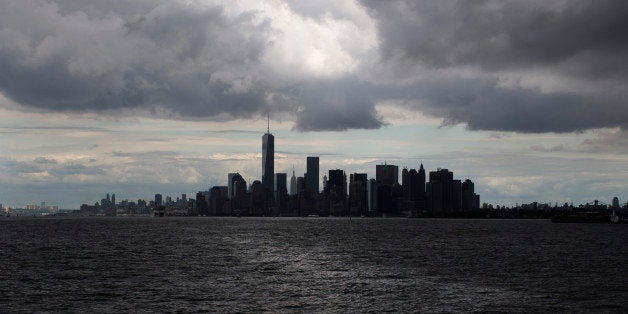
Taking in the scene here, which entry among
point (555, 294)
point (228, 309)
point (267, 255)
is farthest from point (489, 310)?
point (267, 255)

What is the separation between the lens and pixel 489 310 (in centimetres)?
6706

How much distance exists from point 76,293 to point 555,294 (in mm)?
55367

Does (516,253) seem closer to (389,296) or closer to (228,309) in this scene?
(389,296)

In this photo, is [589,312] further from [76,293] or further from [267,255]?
[267,255]

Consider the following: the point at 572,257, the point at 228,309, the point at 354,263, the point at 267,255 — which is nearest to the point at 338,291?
the point at 228,309

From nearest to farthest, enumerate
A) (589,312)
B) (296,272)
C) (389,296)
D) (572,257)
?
1. (589,312)
2. (389,296)
3. (296,272)
4. (572,257)

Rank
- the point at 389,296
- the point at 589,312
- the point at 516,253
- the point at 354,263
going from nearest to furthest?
A: the point at 589,312
the point at 389,296
the point at 354,263
the point at 516,253

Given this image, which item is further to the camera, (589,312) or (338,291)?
(338,291)

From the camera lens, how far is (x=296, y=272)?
340ft

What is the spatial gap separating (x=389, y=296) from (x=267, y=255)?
63736mm

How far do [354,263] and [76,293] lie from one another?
55.2 m

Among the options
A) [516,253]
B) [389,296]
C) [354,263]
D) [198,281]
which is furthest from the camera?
[516,253]

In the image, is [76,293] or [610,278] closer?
[76,293]

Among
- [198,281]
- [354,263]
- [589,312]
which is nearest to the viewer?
[589,312]
